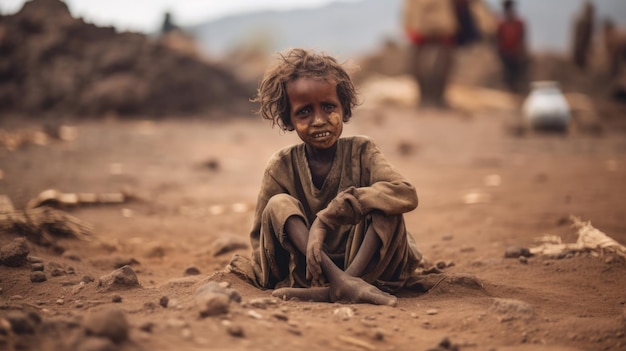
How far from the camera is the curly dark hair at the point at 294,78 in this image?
3.27 metres

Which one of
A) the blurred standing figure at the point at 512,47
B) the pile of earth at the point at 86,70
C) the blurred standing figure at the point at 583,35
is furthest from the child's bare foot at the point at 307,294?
the blurred standing figure at the point at 583,35

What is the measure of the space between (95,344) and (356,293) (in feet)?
4.07

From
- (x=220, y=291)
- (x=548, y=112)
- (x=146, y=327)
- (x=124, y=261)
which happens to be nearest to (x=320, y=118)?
(x=220, y=291)

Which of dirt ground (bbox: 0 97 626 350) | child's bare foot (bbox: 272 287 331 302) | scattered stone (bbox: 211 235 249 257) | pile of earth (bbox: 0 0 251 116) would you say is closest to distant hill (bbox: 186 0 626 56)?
pile of earth (bbox: 0 0 251 116)

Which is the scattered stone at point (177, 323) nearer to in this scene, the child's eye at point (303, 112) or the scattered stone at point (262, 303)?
the scattered stone at point (262, 303)

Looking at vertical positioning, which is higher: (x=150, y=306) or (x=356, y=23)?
(x=356, y=23)

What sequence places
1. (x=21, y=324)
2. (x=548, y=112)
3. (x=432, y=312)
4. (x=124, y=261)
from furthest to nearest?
1. (x=548, y=112)
2. (x=124, y=261)
3. (x=432, y=312)
4. (x=21, y=324)

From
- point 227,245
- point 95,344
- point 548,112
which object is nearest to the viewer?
point 95,344

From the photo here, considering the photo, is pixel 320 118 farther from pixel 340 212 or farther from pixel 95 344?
pixel 95 344

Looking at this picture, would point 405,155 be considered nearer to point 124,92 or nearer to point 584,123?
point 584,123

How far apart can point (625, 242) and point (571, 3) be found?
9697 cm

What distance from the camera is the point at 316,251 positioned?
2918 mm

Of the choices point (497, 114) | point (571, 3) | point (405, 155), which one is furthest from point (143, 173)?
point (571, 3)

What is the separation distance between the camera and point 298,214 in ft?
10.0
